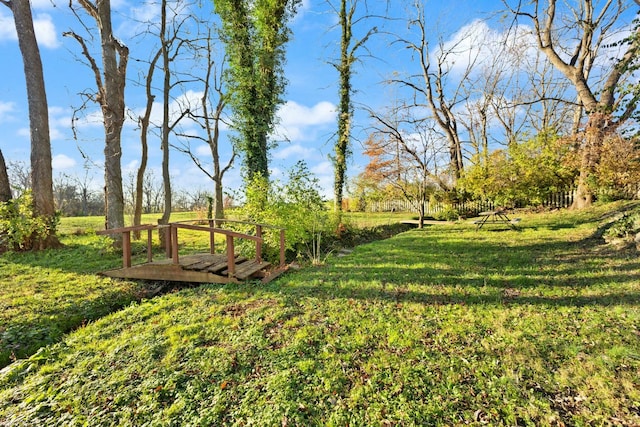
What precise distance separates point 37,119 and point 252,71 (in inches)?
257

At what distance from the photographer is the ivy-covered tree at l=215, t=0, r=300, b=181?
390 inches

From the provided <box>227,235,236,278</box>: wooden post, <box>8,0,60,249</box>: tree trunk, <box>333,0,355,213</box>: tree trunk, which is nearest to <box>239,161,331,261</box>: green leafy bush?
<box>227,235,236,278</box>: wooden post

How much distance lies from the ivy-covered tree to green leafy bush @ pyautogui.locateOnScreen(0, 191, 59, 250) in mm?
5795

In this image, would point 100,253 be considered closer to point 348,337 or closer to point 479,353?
point 348,337

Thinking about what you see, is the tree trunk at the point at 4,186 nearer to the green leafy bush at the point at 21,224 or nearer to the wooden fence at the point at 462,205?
the green leafy bush at the point at 21,224

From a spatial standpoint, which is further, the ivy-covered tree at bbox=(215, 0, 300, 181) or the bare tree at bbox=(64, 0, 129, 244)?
the ivy-covered tree at bbox=(215, 0, 300, 181)

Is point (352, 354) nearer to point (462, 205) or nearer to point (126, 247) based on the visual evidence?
point (126, 247)

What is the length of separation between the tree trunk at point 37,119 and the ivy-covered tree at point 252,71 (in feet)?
17.8

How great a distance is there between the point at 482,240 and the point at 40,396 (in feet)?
31.2

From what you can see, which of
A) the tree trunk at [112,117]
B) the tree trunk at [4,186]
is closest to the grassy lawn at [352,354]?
the tree trunk at [112,117]

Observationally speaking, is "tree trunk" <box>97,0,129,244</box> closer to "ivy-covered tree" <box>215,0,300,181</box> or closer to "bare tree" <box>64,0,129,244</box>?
"bare tree" <box>64,0,129,244</box>

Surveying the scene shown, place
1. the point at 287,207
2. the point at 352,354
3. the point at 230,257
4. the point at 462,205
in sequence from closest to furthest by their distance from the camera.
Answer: the point at 352,354
the point at 230,257
the point at 287,207
the point at 462,205

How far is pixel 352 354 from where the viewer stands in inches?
114

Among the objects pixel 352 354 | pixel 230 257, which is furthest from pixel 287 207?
pixel 352 354
